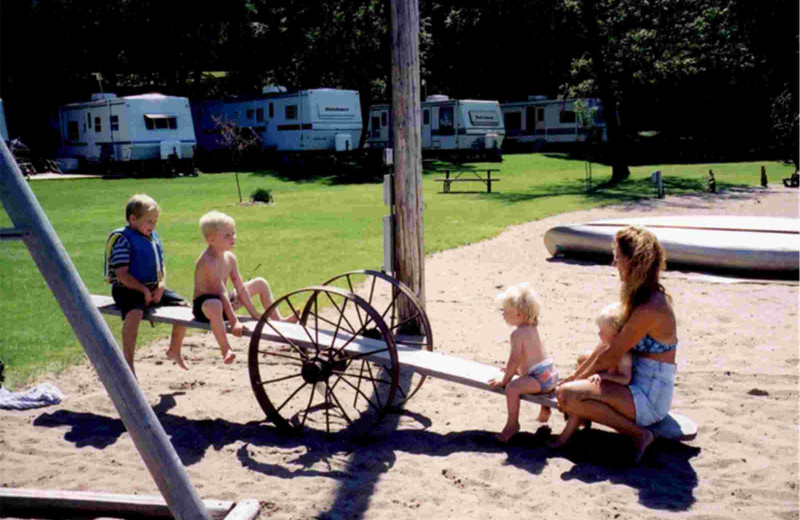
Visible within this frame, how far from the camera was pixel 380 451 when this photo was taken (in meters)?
4.75

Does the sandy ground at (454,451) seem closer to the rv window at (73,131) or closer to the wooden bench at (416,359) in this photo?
the wooden bench at (416,359)

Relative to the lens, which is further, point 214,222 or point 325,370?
point 214,222

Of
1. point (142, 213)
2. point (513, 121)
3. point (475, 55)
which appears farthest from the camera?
point (475, 55)

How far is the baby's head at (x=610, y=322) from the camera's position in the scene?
452 centimetres

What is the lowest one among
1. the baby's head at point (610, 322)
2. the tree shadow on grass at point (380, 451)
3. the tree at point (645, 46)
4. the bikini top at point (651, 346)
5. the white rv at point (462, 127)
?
the tree shadow on grass at point (380, 451)

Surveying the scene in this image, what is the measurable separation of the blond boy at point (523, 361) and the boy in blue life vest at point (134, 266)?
8.30ft

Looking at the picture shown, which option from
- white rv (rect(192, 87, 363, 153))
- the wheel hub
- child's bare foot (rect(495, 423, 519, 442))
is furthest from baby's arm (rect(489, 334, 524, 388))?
white rv (rect(192, 87, 363, 153))

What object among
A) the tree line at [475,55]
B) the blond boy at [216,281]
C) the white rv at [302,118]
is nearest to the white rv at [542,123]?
the tree line at [475,55]

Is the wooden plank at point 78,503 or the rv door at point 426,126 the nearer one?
the wooden plank at point 78,503

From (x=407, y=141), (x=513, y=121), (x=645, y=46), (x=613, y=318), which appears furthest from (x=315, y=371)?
(x=513, y=121)

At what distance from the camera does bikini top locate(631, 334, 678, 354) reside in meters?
4.49

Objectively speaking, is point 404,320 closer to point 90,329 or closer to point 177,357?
point 177,357

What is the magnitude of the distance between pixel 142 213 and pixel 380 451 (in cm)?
234

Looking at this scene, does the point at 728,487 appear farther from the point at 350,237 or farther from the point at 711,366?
the point at 350,237
